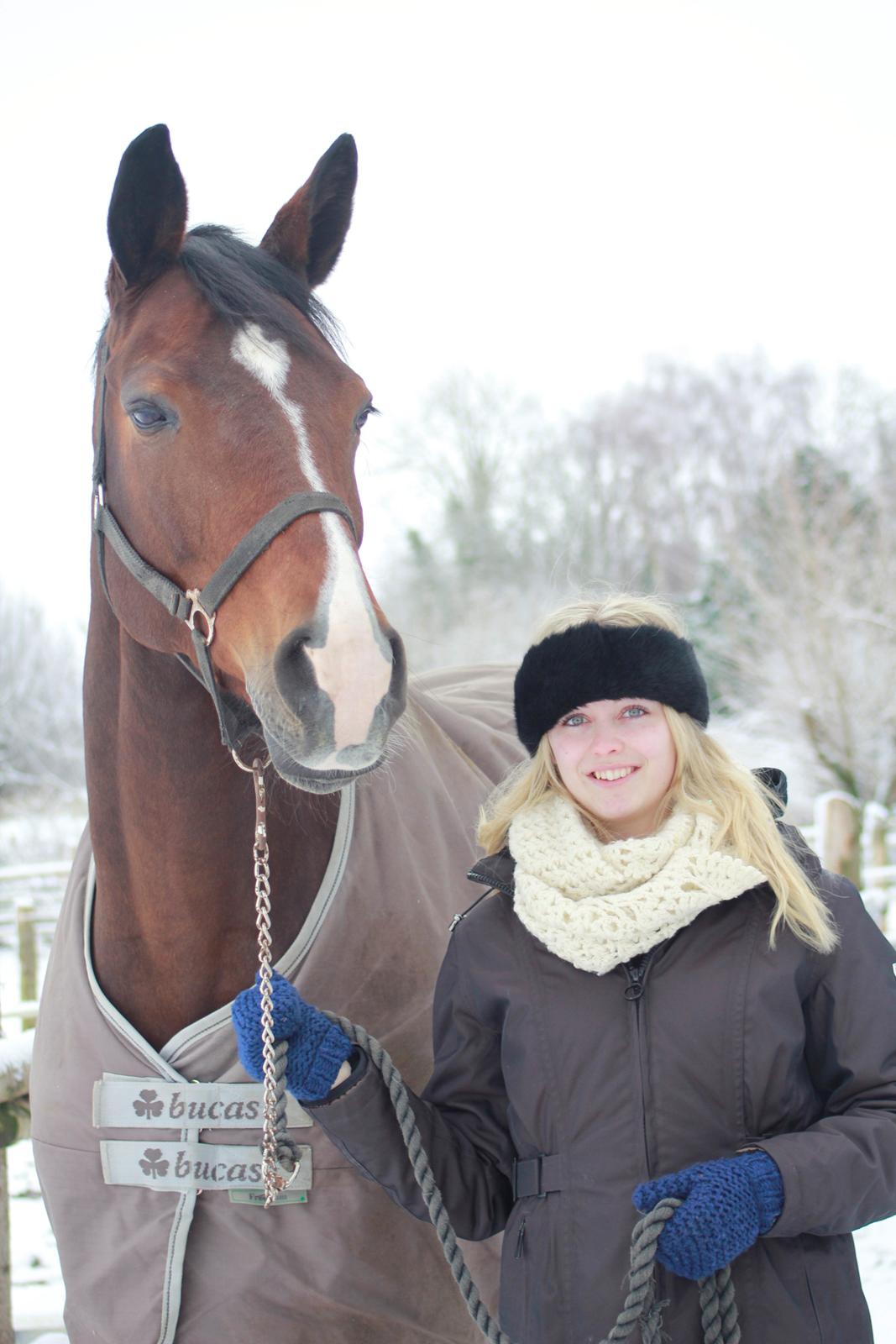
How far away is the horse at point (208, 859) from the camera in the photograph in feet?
5.44

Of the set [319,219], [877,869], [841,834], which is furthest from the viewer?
[877,869]

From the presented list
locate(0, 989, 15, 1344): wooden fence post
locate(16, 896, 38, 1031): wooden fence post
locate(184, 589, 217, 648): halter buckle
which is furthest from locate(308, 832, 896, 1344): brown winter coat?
locate(16, 896, 38, 1031): wooden fence post

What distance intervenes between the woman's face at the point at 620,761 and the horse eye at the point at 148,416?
0.83 m

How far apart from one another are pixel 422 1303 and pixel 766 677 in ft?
47.6

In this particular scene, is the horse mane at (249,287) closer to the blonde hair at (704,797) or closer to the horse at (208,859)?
the horse at (208,859)

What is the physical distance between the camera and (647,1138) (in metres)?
1.53

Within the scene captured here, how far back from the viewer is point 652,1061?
155 cm

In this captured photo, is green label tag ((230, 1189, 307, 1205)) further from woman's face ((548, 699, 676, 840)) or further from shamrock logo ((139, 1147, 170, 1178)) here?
woman's face ((548, 699, 676, 840))

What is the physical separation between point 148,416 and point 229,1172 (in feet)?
4.19

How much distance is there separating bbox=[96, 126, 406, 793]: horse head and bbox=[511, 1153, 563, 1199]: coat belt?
0.66 metres

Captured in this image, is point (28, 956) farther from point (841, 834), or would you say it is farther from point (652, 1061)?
point (652, 1061)

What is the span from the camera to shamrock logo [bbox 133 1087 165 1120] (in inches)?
72.9

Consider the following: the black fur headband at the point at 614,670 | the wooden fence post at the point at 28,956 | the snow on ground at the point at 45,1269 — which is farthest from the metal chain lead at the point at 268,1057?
the wooden fence post at the point at 28,956

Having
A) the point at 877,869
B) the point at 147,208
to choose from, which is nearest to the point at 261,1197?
the point at 147,208
